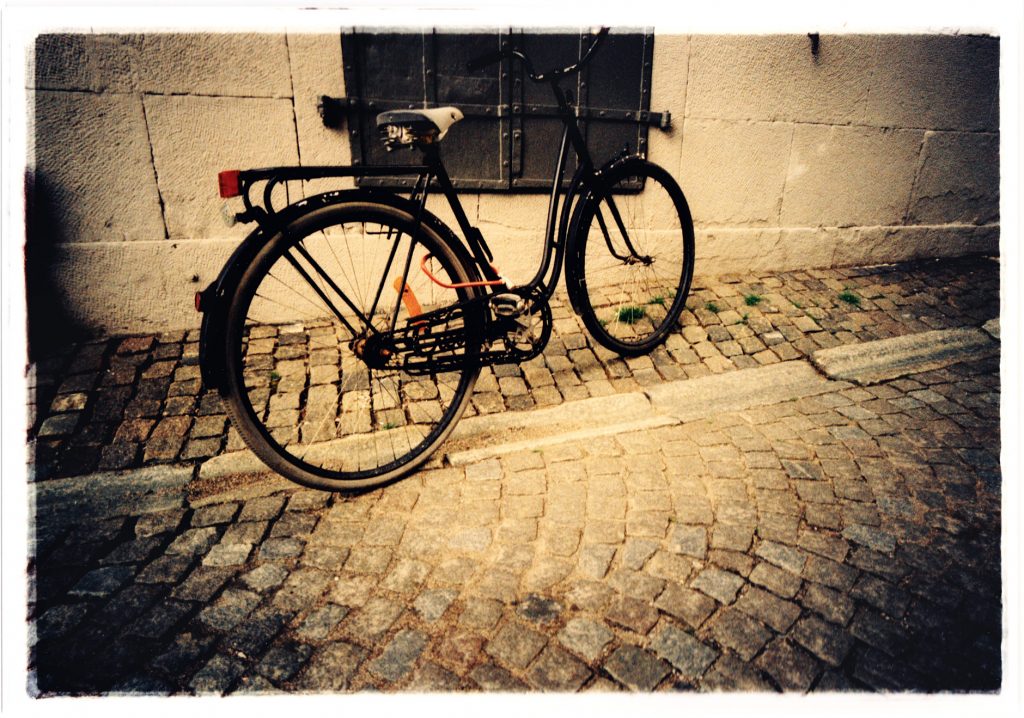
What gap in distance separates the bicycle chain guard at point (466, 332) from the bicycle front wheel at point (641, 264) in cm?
63

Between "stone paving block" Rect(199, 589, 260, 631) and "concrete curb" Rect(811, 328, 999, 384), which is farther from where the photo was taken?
"concrete curb" Rect(811, 328, 999, 384)

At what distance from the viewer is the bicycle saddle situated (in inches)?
94.5

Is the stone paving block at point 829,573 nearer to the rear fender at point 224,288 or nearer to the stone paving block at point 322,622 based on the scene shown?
the stone paving block at point 322,622

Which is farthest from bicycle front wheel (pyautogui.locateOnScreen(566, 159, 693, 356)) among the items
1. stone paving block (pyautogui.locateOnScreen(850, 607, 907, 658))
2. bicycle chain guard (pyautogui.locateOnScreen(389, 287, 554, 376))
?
stone paving block (pyautogui.locateOnScreen(850, 607, 907, 658))

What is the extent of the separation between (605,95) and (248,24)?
7.69 feet

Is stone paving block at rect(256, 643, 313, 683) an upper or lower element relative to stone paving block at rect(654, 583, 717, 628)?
lower

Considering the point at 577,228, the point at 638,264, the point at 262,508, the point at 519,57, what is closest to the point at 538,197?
the point at 638,264

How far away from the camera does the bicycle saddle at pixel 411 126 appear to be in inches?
94.5

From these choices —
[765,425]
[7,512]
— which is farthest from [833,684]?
[7,512]

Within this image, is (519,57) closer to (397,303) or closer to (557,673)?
(397,303)

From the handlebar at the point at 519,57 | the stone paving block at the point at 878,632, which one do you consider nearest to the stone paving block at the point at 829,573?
the stone paving block at the point at 878,632

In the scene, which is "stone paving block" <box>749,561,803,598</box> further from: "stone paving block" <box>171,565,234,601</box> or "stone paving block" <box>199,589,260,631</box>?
"stone paving block" <box>171,565,234,601</box>

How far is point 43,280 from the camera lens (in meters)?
3.68

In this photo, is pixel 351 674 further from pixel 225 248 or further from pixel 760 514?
pixel 225 248
